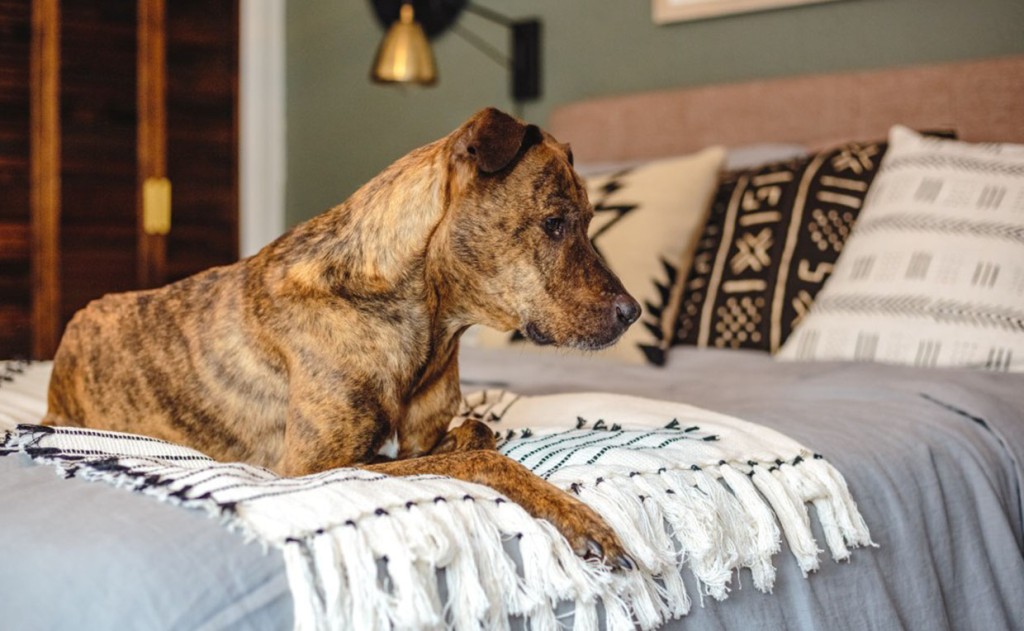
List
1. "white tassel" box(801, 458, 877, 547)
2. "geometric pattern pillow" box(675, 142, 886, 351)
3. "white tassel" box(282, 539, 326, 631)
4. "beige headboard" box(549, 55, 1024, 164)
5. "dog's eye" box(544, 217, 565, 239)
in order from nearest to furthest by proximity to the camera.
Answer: "white tassel" box(282, 539, 326, 631) → "white tassel" box(801, 458, 877, 547) → "dog's eye" box(544, 217, 565, 239) → "geometric pattern pillow" box(675, 142, 886, 351) → "beige headboard" box(549, 55, 1024, 164)

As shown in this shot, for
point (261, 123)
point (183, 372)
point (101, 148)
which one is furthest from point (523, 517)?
point (261, 123)

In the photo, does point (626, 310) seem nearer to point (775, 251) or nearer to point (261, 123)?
point (775, 251)

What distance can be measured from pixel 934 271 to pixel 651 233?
695mm

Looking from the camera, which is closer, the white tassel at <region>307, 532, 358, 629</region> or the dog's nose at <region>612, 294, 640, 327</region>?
the white tassel at <region>307, 532, 358, 629</region>

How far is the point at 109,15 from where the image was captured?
4117mm

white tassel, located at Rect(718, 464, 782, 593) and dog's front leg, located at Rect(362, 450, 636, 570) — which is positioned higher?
dog's front leg, located at Rect(362, 450, 636, 570)

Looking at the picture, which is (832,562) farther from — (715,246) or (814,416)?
(715,246)

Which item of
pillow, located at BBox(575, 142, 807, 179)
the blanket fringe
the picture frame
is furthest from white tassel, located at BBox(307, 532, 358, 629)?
the picture frame

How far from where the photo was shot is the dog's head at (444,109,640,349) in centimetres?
160

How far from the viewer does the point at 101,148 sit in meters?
4.15

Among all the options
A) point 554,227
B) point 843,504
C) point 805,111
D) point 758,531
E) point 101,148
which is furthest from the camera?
point 101,148

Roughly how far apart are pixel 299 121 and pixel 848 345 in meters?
3.24

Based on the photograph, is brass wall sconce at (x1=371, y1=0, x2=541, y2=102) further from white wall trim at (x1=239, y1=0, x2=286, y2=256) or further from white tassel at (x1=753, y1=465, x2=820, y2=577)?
white tassel at (x1=753, y1=465, x2=820, y2=577)

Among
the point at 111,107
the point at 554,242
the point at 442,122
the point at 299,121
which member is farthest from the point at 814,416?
the point at 299,121
